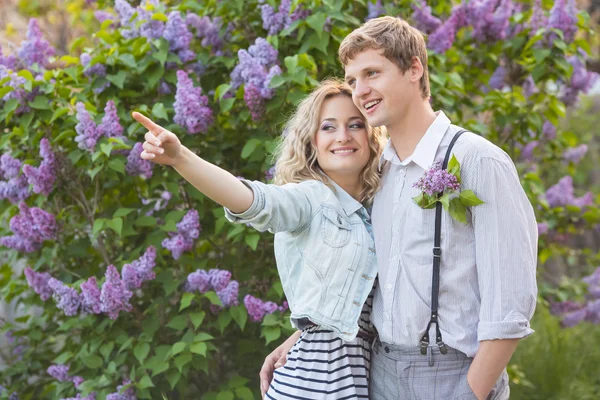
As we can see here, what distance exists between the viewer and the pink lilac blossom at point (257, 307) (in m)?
3.16

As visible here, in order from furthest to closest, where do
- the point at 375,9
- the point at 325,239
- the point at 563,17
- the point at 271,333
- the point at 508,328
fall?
the point at 563,17
the point at 375,9
the point at 271,333
the point at 325,239
the point at 508,328

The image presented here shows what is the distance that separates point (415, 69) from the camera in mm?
2221

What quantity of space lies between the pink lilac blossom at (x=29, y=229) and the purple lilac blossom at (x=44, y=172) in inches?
4.1

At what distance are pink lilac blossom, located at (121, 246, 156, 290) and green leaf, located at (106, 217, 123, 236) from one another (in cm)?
15

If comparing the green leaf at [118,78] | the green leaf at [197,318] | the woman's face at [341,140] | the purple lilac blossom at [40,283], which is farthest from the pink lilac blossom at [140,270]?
the woman's face at [341,140]

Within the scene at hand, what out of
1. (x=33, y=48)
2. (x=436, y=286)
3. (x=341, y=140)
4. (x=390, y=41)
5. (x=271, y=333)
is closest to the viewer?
(x=436, y=286)

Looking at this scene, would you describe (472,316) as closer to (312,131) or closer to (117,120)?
(312,131)

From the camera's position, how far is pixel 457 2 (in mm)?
4000

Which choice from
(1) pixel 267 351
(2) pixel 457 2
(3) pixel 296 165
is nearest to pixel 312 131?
(3) pixel 296 165

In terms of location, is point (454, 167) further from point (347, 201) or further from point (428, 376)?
point (428, 376)

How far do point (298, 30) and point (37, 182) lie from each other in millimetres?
1374

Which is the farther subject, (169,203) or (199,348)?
(169,203)

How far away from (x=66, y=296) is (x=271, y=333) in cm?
94

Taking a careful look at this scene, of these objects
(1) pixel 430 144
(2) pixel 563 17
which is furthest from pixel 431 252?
(2) pixel 563 17
